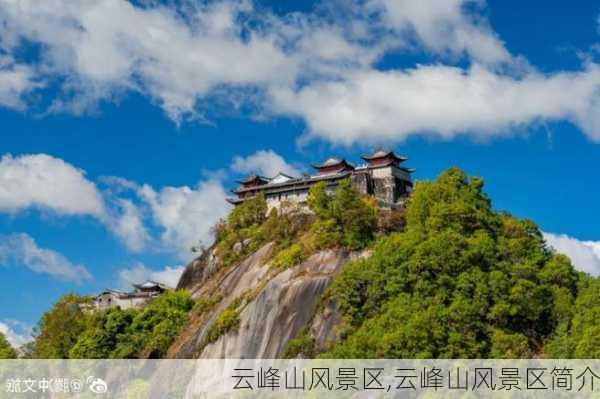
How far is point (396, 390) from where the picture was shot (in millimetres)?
30203

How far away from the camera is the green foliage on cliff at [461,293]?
31.1 m

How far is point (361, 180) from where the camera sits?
1944 inches

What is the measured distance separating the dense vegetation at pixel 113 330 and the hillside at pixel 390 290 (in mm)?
183

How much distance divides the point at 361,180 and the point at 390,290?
1576 centimetres

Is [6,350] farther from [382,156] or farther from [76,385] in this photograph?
[382,156]

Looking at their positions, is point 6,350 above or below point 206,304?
below

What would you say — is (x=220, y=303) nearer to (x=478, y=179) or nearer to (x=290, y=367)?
(x=290, y=367)

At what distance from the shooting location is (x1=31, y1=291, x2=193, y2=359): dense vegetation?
4903cm

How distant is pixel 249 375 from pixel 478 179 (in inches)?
588

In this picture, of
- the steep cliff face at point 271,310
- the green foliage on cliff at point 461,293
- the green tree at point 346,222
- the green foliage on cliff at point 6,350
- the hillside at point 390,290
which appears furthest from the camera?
the green foliage on cliff at point 6,350

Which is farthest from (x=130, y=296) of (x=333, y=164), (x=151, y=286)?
(x=333, y=164)

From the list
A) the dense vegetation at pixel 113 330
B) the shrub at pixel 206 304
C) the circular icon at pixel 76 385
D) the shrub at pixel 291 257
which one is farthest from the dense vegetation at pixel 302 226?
the circular icon at pixel 76 385

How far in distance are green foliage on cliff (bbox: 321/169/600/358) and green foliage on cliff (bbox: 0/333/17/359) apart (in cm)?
3344

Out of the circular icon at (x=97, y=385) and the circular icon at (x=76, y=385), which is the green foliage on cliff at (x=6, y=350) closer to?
the circular icon at (x=76, y=385)
